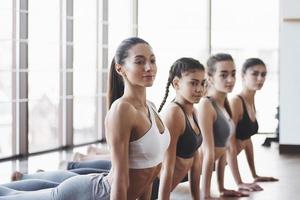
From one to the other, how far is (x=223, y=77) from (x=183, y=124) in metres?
0.89

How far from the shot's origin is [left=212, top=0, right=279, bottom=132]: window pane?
9.60 m

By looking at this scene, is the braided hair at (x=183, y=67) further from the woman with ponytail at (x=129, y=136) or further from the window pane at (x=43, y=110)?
the window pane at (x=43, y=110)

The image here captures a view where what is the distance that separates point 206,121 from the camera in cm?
386

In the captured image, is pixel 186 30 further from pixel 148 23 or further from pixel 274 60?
pixel 274 60

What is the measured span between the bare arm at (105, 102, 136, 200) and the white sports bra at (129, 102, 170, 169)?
0.21ft

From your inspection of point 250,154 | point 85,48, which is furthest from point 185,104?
point 85,48

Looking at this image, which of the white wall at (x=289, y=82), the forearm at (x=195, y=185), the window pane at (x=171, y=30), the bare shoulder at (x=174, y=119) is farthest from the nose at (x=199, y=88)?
the window pane at (x=171, y=30)

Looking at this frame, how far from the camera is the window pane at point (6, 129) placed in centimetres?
668

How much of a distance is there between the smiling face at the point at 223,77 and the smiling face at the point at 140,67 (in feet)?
5.47

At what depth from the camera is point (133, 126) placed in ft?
7.16

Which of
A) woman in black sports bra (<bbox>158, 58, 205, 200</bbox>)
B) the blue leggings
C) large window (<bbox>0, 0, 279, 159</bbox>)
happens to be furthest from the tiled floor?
woman in black sports bra (<bbox>158, 58, 205, 200</bbox>)

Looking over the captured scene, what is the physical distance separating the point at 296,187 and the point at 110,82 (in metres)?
2.67

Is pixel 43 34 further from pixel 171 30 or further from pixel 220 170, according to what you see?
pixel 220 170

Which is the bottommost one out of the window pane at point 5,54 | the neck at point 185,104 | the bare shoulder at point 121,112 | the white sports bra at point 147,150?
the white sports bra at point 147,150
